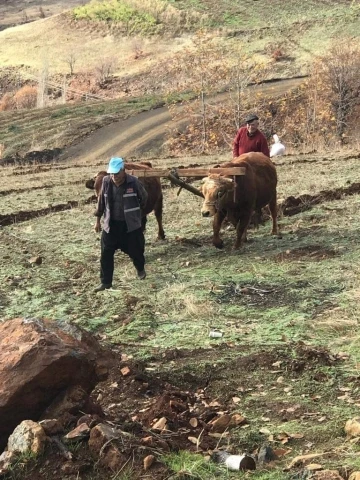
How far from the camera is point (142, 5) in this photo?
233ft

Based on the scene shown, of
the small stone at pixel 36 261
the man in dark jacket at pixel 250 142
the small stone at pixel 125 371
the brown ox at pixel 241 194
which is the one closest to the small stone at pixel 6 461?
the small stone at pixel 125 371

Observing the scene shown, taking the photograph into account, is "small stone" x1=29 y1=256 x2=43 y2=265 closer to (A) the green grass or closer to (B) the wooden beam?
(B) the wooden beam

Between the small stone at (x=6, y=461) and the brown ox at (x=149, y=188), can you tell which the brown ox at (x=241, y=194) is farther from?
the small stone at (x=6, y=461)

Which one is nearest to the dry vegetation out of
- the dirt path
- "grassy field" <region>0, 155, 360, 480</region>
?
"grassy field" <region>0, 155, 360, 480</region>

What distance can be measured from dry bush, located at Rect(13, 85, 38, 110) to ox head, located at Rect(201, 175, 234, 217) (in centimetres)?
4660

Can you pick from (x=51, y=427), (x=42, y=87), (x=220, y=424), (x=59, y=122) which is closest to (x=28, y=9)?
(x=42, y=87)

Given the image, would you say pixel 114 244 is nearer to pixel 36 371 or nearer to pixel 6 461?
pixel 36 371

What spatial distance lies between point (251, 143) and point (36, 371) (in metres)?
7.78

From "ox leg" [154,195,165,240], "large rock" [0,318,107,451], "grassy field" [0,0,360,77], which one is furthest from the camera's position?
"grassy field" [0,0,360,77]

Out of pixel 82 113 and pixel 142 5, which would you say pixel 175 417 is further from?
pixel 142 5

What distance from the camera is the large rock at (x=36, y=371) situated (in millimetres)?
5012

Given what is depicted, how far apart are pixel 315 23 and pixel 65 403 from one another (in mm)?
53992

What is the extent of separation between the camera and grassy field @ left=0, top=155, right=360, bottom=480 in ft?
17.6

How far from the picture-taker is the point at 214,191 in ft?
33.1
